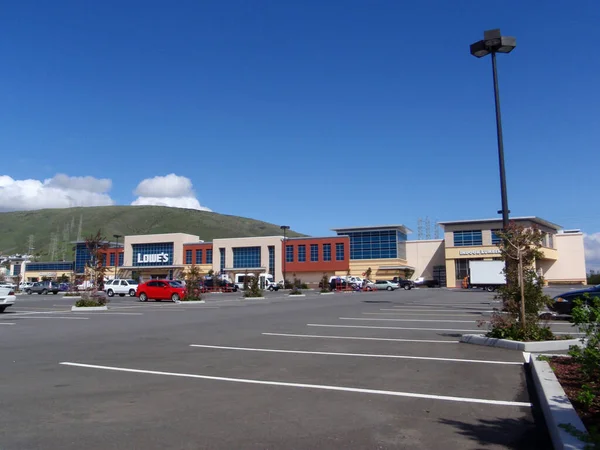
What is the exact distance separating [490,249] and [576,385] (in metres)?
70.9

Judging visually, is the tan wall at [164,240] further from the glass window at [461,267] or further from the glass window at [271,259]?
the glass window at [461,267]

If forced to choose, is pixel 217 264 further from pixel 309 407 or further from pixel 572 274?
pixel 309 407

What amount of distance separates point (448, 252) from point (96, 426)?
75422 mm

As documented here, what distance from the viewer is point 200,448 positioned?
492 cm

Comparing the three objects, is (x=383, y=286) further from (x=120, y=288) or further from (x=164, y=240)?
(x=164, y=240)

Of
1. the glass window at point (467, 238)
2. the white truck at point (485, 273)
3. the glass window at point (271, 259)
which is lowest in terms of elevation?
the white truck at point (485, 273)

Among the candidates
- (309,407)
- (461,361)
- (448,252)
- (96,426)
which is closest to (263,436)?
(309,407)

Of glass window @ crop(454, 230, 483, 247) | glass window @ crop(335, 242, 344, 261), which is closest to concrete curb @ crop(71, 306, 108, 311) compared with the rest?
glass window @ crop(335, 242, 344, 261)

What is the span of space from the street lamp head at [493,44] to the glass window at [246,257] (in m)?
74.9

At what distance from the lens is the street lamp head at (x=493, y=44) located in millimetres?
14891

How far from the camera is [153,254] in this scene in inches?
3708

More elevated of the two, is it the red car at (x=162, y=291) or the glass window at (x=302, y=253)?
the glass window at (x=302, y=253)

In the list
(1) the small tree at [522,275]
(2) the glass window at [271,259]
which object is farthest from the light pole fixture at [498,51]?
(2) the glass window at [271,259]

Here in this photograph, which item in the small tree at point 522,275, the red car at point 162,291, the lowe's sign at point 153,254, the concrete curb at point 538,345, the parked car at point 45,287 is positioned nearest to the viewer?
the concrete curb at point 538,345
